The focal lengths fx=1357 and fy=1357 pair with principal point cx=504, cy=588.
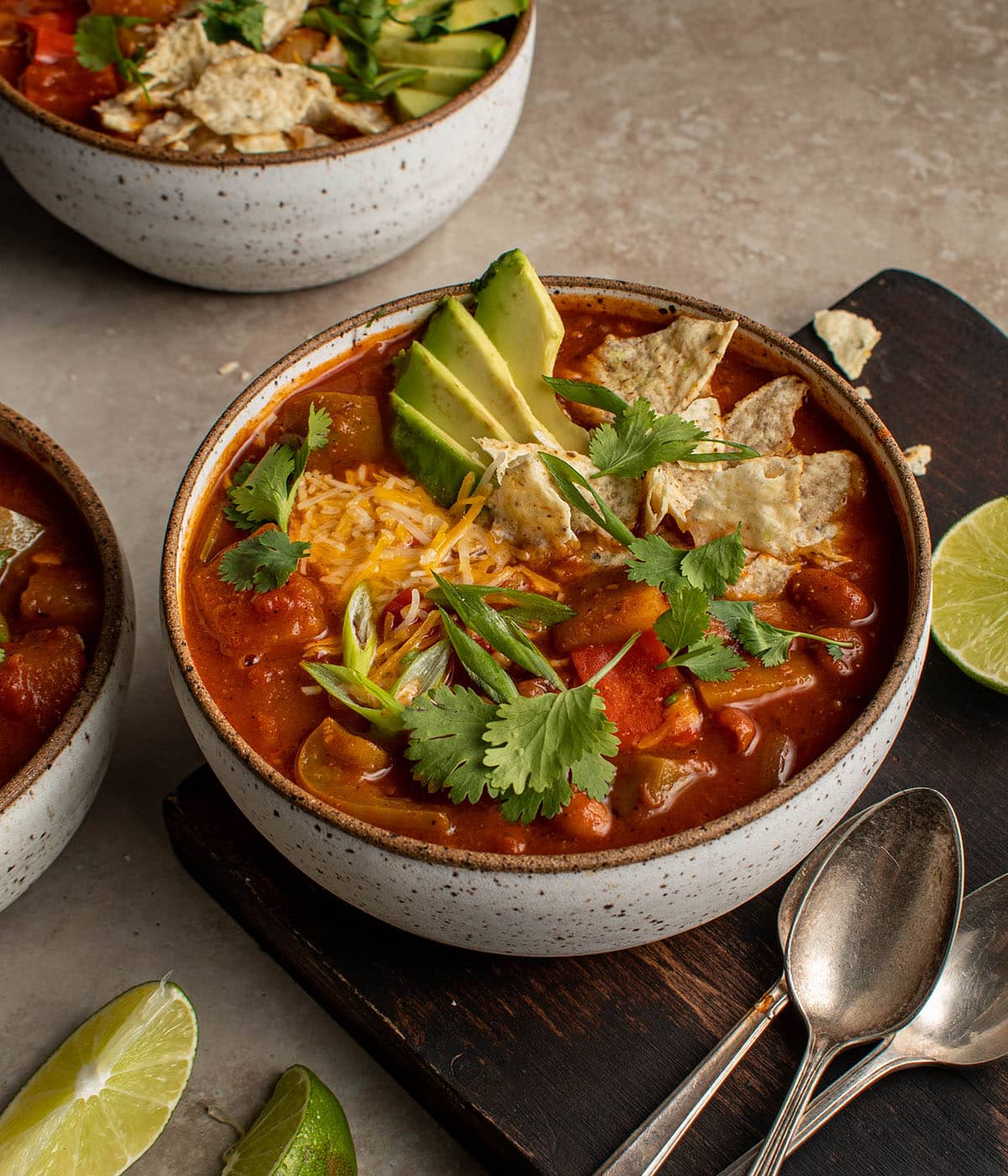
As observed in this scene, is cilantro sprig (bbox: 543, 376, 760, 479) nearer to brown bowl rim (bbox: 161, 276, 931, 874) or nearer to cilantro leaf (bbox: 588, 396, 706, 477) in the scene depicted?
cilantro leaf (bbox: 588, 396, 706, 477)

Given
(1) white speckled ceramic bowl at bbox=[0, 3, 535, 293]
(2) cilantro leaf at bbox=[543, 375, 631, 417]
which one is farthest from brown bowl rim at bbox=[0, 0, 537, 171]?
(2) cilantro leaf at bbox=[543, 375, 631, 417]

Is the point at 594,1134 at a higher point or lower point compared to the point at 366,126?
lower

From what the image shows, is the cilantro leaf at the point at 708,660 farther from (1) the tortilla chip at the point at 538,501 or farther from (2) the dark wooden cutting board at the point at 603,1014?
(2) the dark wooden cutting board at the point at 603,1014

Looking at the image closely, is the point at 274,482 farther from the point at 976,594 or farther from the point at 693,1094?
the point at 976,594

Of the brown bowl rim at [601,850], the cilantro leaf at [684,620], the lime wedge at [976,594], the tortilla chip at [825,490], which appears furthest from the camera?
the lime wedge at [976,594]

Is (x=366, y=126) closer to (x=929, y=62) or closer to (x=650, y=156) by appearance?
(x=650, y=156)

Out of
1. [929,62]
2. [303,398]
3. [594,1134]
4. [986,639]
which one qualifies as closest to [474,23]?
[303,398]

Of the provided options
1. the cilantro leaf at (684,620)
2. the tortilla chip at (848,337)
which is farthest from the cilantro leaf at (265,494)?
the tortilla chip at (848,337)
